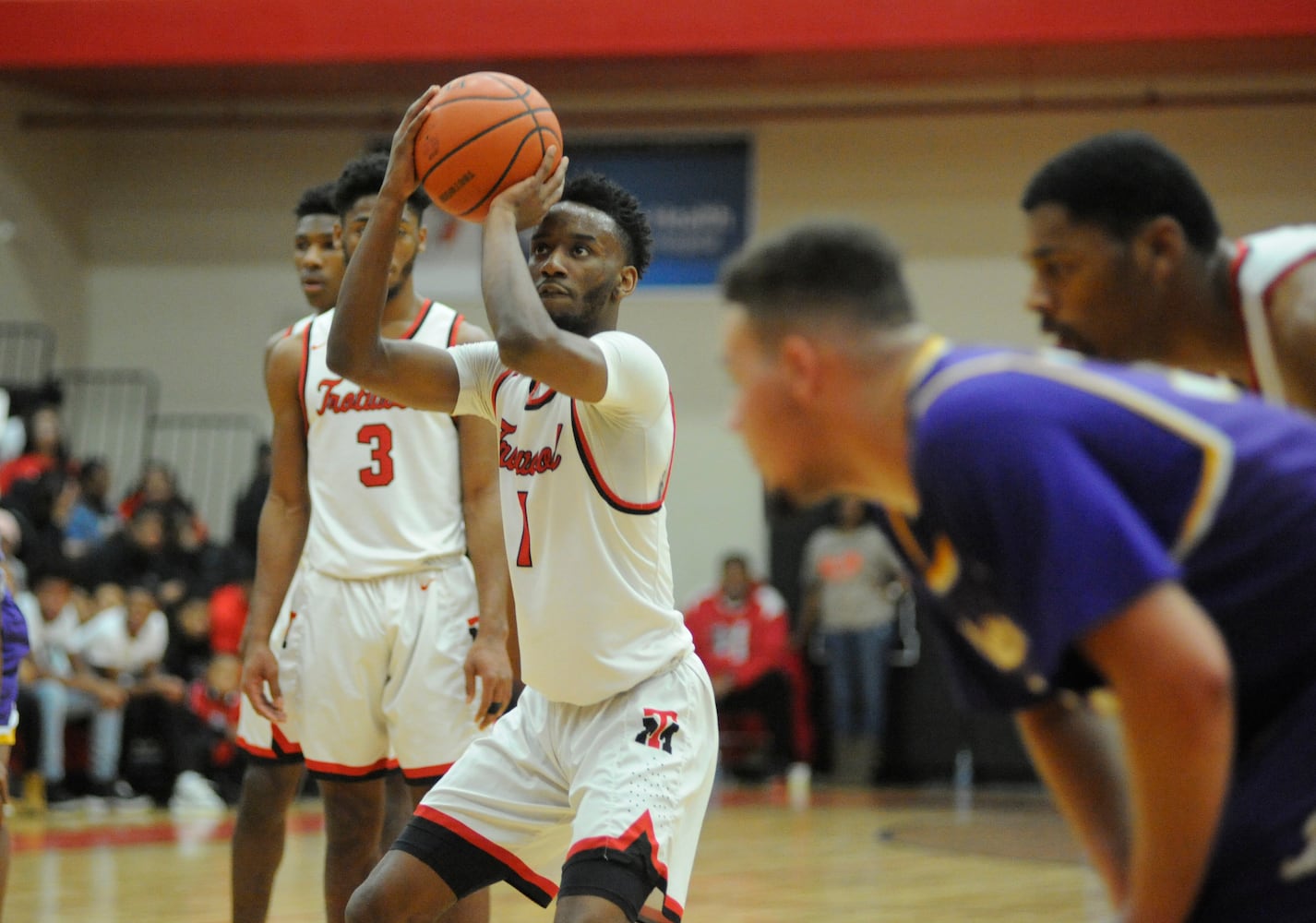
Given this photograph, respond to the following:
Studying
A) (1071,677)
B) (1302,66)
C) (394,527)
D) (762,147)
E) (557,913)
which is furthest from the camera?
(762,147)

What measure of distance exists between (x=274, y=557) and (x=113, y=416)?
12.1 metres

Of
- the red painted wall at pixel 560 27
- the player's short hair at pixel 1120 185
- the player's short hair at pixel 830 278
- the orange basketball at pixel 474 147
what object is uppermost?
the red painted wall at pixel 560 27

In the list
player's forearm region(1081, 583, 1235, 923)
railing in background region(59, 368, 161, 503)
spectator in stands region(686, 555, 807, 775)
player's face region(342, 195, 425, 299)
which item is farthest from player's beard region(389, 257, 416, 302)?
railing in background region(59, 368, 161, 503)

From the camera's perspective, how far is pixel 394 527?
Result: 439 cm

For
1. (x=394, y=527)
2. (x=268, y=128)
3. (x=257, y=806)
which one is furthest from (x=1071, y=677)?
(x=268, y=128)

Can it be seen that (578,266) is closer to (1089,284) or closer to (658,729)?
(658,729)

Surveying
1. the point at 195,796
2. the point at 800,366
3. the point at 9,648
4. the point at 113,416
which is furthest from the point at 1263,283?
the point at 113,416

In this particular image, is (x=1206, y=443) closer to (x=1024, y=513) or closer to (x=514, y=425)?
(x=1024, y=513)

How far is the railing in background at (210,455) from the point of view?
15.5 meters

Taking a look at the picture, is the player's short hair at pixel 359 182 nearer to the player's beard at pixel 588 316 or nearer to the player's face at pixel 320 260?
the player's face at pixel 320 260

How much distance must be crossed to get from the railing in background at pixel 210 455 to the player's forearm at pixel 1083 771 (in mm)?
14099

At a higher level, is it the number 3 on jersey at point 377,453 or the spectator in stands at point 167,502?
the number 3 on jersey at point 377,453

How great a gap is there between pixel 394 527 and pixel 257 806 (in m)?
0.90

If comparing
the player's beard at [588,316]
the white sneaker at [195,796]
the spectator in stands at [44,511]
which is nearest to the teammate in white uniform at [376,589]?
the player's beard at [588,316]
